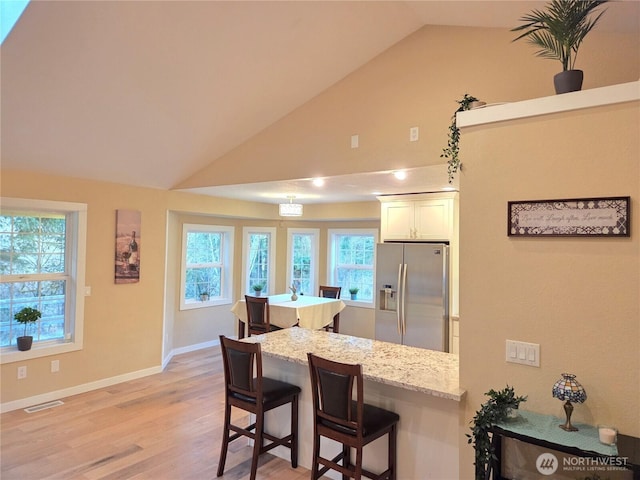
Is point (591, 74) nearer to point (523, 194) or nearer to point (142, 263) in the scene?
point (523, 194)

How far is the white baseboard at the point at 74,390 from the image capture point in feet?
13.0

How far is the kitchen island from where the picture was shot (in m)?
2.33

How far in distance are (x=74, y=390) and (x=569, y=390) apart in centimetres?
480

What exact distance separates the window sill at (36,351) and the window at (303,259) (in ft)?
12.9

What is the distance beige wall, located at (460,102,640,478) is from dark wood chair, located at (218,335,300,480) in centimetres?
127

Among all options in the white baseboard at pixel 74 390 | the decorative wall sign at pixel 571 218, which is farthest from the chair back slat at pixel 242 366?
the white baseboard at pixel 74 390

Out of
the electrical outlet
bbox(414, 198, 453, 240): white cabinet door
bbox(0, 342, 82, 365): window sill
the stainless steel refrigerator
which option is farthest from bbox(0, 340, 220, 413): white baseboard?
the electrical outlet

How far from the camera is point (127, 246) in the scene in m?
4.83

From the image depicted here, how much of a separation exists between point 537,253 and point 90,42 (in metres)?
3.16

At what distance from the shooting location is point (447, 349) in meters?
4.67

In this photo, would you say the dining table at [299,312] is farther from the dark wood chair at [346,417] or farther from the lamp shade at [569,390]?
the lamp shade at [569,390]

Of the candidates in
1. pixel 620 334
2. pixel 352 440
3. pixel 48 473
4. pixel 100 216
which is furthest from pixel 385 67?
pixel 48 473

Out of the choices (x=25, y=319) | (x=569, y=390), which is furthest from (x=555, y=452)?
(x=25, y=319)

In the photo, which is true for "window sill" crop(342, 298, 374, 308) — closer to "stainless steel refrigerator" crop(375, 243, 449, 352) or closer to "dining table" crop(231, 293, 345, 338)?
"dining table" crop(231, 293, 345, 338)
